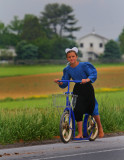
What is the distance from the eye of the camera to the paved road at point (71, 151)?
7332mm

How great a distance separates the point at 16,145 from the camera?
885 centimetres

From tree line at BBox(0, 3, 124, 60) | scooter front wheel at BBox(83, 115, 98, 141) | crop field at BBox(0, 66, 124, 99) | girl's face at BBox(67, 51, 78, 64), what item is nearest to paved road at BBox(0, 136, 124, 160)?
scooter front wheel at BBox(83, 115, 98, 141)

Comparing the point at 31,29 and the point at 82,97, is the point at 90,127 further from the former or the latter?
the point at 31,29

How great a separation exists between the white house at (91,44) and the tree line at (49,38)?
9.47m

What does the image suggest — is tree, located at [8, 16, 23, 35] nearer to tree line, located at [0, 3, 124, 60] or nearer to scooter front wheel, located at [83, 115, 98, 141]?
tree line, located at [0, 3, 124, 60]

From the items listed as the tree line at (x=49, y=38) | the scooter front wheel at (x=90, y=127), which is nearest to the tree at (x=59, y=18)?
the tree line at (x=49, y=38)

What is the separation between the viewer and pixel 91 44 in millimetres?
87688

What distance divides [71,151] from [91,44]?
8038cm

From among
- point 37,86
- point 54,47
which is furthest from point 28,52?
point 37,86

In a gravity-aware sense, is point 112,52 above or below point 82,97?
above

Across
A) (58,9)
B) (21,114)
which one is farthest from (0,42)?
(21,114)

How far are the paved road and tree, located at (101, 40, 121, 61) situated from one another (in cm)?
5716

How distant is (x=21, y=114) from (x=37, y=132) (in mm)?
698

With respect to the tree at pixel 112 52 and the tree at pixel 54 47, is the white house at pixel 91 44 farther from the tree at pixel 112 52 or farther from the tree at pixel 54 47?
the tree at pixel 54 47
